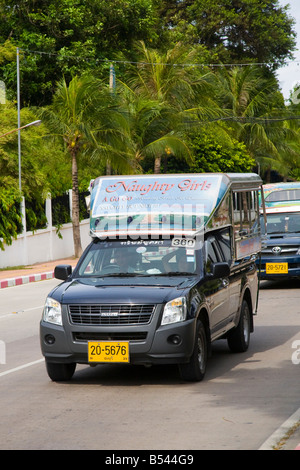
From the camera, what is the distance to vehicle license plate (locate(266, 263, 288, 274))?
64.6 ft

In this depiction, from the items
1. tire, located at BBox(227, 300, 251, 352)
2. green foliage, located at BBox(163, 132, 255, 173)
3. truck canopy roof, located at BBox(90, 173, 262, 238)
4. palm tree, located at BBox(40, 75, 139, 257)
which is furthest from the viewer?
green foliage, located at BBox(163, 132, 255, 173)

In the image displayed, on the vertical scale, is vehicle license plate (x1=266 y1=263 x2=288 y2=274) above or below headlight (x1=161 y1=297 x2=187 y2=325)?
below

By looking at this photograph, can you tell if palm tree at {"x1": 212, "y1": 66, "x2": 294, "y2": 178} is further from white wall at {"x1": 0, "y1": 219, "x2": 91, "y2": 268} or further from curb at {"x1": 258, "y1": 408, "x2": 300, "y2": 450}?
curb at {"x1": 258, "y1": 408, "x2": 300, "y2": 450}

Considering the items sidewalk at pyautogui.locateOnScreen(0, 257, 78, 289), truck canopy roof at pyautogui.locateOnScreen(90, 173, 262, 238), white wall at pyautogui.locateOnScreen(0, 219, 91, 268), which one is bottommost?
sidewalk at pyautogui.locateOnScreen(0, 257, 78, 289)

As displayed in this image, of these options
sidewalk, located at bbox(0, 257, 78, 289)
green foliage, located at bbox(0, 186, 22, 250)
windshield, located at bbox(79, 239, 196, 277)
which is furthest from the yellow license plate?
green foliage, located at bbox(0, 186, 22, 250)

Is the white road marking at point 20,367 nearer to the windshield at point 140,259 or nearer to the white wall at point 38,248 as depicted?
the windshield at point 140,259

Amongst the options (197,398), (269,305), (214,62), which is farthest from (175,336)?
(214,62)

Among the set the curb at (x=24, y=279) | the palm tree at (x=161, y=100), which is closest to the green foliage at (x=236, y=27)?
the palm tree at (x=161, y=100)

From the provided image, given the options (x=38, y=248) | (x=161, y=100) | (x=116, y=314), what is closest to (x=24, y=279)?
(x=38, y=248)

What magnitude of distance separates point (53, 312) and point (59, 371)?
0.73 meters

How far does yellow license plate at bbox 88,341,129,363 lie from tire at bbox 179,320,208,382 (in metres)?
0.75

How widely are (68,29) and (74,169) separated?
11.2 metres

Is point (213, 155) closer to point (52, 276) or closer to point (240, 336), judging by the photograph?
point (52, 276)
